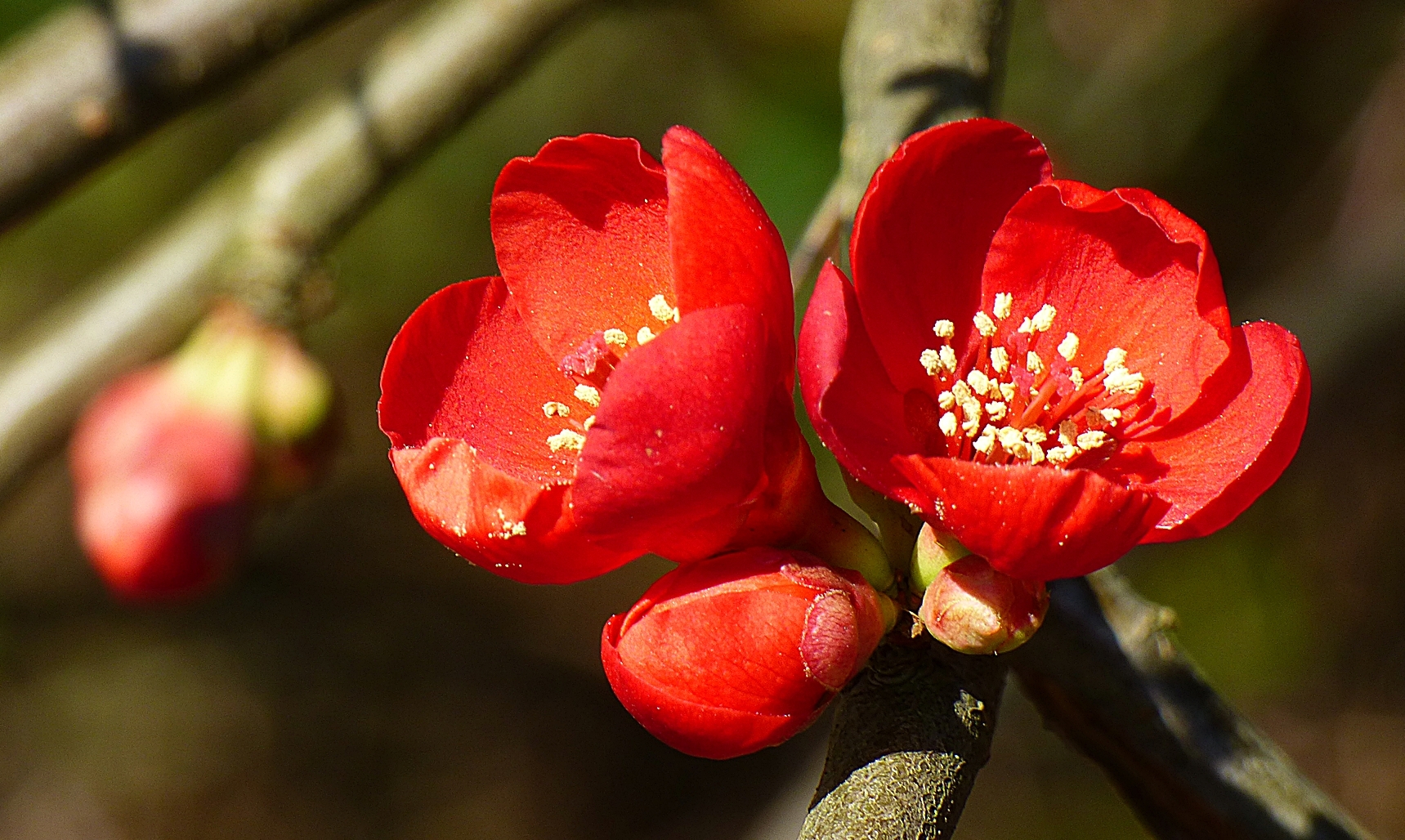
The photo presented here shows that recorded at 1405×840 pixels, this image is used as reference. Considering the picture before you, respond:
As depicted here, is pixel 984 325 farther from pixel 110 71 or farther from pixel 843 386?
pixel 110 71

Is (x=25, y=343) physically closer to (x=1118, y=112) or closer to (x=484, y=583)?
(x=484, y=583)

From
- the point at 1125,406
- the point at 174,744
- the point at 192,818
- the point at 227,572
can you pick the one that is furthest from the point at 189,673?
the point at 1125,406

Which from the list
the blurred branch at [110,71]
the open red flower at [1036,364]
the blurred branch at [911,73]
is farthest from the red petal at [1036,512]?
the blurred branch at [110,71]

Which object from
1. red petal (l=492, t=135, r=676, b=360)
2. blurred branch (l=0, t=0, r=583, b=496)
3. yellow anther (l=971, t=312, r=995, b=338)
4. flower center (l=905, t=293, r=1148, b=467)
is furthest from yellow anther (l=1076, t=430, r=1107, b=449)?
blurred branch (l=0, t=0, r=583, b=496)

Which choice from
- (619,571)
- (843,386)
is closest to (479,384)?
(843,386)

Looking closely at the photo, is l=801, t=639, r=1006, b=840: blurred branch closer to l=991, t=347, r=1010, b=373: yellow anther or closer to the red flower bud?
the red flower bud
